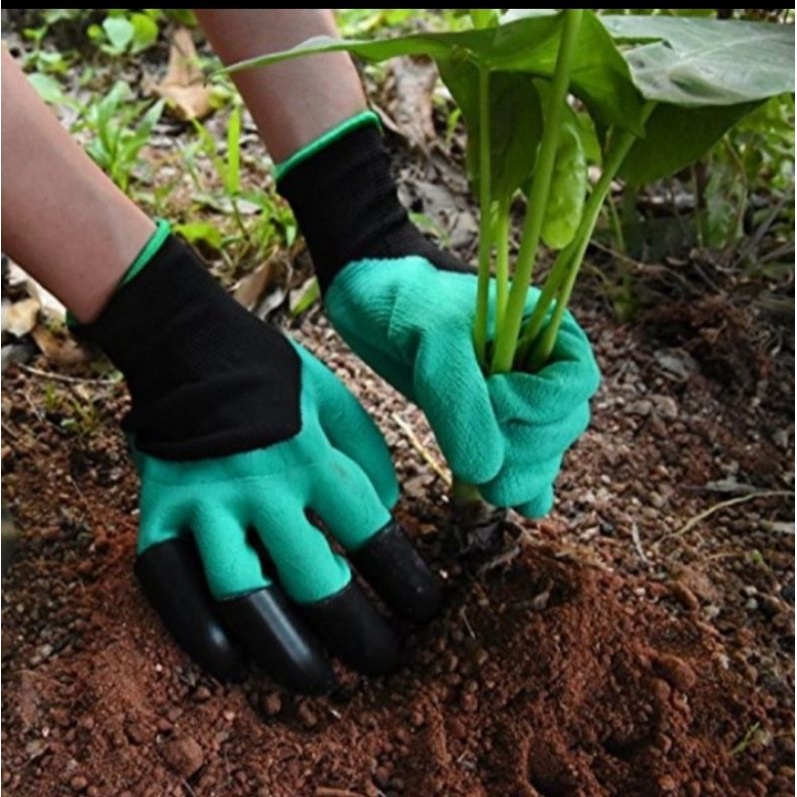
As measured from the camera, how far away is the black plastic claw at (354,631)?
957 mm

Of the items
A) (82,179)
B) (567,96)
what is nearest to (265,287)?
(82,179)

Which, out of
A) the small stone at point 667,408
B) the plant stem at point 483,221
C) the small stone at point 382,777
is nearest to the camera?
the plant stem at point 483,221

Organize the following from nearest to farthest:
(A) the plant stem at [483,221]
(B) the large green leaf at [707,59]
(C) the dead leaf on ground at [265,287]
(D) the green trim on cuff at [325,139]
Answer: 1. (B) the large green leaf at [707,59]
2. (A) the plant stem at [483,221]
3. (D) the green trim on cuff at [325,139]
4. (C) the dead leaf on ground at [265,287]

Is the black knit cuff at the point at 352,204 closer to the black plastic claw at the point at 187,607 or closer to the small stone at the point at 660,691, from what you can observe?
the black plastic claw at the point at 187,607

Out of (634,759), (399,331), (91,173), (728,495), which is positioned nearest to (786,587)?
(728,495)

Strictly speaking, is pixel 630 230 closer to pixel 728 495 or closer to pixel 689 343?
pixel 689 343

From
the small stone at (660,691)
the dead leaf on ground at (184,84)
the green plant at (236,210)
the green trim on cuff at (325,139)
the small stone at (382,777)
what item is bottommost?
the small stone at (660,691)

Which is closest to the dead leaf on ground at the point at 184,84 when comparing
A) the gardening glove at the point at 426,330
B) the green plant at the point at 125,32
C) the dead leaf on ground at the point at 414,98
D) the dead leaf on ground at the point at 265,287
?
the green plant at the point at 125,32

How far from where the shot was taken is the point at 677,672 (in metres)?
0.93

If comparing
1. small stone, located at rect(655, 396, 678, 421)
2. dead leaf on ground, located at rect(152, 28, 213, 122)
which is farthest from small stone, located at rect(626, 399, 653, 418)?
dead leaf on ground, located at rect(152, 28, 213, 122)

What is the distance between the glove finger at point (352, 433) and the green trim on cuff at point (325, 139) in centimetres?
21

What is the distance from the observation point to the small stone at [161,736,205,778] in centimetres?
87

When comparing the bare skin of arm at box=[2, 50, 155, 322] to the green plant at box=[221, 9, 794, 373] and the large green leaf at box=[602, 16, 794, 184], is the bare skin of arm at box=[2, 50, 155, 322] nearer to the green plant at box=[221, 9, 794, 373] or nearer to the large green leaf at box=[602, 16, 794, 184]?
the green plant at box=[221, 9, 794, 373]

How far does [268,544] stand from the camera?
0.98m
